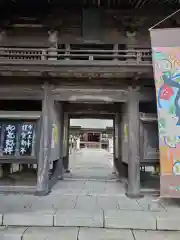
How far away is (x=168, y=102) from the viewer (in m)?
4.68

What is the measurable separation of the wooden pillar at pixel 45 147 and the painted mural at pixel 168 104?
3095 mm

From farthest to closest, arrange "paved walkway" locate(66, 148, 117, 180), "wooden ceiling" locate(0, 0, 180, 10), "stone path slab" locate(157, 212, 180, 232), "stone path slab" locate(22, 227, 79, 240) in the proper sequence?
"paved walkway" locate(66, 148, 117, 180)
"wooden ceiling" locate(0, 0, 180, 10)
"stone path slab" locate(157, 212, 180, 232)
"stone path slab" locate(22, 227, 79, 240)

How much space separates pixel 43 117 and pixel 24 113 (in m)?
0.60

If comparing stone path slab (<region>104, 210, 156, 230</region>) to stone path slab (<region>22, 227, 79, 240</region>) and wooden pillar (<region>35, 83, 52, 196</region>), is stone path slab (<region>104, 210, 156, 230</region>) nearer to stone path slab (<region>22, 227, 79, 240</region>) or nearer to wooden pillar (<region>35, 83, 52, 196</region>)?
stone path slab (<region>22, 227, 79, 240</region>)

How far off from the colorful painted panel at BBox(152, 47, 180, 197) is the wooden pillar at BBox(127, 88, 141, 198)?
3.60 ft

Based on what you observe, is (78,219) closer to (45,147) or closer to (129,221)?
(129,221)

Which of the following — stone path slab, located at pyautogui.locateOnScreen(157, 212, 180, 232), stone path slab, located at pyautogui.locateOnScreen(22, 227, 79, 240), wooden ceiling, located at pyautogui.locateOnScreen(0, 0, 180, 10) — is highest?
wooden ceiling, located at pyautogui.locateOnScreen(0, 0, 180, 10)

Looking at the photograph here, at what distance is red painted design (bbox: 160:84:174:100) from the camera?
469 centimetres

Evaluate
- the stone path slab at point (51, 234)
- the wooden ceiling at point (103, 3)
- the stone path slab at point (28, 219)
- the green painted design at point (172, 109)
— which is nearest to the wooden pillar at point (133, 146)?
the green painted design at point (172, 109)

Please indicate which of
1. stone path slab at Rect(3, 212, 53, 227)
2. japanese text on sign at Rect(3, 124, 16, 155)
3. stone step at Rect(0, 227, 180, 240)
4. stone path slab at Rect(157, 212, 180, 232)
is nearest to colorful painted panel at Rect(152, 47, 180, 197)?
stone path slab at Rect(157, 212, 180, 232)

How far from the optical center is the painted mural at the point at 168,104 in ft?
14.7

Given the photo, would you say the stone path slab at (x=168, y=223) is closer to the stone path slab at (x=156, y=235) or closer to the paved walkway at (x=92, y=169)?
the stone path slab at (x=156, y=235)

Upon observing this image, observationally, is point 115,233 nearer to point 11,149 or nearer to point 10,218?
point 10,218

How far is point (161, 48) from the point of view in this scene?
16.1 feet
